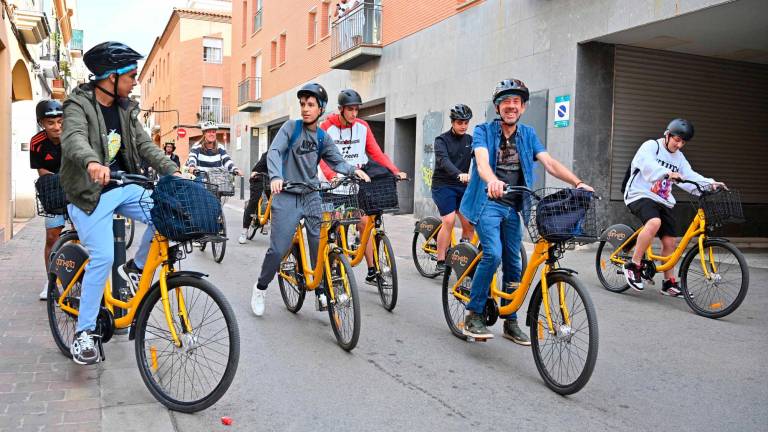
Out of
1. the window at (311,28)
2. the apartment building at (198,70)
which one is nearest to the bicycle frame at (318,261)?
the window at (311,28)

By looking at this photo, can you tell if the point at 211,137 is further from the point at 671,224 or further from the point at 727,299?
the point at 727,299

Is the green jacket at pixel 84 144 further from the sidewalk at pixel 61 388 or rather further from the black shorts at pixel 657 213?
the black shorts at pixel 657 213

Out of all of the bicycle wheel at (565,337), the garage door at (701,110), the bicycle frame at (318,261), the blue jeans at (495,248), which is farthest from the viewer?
the garage door at (701,110)

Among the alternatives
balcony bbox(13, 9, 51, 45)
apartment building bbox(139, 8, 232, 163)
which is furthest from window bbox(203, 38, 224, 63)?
balcony bbox(13, 9, 51, 45)

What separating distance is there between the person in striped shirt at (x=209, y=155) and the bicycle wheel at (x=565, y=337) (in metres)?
6.51

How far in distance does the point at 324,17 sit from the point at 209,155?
51.9 ft

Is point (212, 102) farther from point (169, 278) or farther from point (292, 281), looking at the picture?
point (169, 278)

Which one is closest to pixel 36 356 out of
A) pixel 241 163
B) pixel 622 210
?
pixel 622 210

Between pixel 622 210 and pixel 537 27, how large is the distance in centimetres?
375

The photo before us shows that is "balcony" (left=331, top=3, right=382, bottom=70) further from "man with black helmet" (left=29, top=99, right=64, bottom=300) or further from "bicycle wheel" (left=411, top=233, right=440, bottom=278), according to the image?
"man with black helmet" (left=29, top=99, right=64, bottom=300)

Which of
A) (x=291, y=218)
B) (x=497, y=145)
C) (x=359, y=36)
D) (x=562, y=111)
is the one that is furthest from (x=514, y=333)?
(x=359, y=36)

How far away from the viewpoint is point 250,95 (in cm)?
3406

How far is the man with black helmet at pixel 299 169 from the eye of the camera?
17.8 ft

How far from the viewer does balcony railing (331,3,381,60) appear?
2005cm
